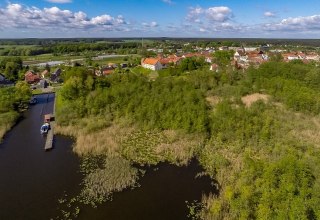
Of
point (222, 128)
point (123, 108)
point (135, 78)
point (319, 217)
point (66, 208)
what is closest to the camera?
point (319, 217)

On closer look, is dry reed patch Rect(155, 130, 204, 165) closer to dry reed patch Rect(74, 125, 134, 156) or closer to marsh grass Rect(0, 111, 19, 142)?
dry reed patch Rect(74, 125, 134, 156)

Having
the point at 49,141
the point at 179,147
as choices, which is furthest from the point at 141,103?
the point at 49,141

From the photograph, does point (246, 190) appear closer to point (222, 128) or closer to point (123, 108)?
point (222, 128)

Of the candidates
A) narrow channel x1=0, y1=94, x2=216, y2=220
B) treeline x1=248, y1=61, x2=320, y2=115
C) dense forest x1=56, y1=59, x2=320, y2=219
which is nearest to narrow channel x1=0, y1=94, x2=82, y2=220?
narrow channel x1=0, y1=94, x2=216, y2=220

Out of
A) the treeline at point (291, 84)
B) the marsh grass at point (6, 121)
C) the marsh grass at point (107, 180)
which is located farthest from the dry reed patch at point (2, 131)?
the treeline at point (291, 84)

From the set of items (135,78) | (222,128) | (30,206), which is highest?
(135,78)

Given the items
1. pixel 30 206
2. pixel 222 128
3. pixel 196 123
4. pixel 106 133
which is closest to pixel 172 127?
pixel 196 123

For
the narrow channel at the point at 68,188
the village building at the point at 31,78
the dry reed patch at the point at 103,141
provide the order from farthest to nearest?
the village building at the point at 31,78
the dry reed patch at the point at 103,141
the narrow channel at the point at 68,188

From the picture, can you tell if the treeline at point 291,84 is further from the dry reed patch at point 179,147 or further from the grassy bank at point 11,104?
the grassy bank at point 11,104

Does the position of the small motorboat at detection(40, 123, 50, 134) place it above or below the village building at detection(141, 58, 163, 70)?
below
